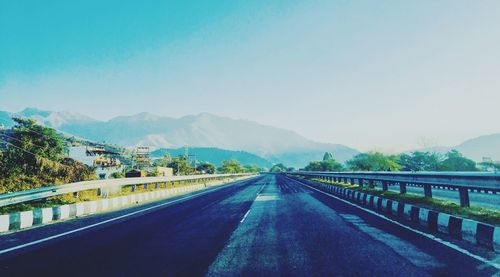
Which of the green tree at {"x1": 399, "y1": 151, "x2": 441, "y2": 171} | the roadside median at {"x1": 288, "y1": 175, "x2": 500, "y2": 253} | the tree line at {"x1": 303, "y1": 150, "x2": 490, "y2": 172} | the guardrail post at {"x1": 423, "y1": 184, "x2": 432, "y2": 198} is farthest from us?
the green tree at {"x1": 399, "y1": 151, "x2": 441, "y2": 171}

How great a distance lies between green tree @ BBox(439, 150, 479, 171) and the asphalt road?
85.4m

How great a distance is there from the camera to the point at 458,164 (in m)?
83.3

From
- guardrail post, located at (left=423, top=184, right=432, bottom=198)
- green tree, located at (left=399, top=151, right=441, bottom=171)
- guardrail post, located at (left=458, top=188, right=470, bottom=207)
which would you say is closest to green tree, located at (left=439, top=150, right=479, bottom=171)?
green tree, located at (left=399, top=151, right=441, bottom=171)

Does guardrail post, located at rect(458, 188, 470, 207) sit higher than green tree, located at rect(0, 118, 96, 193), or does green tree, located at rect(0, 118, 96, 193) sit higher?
green tree, located at rect(0, 118, 96, 193)

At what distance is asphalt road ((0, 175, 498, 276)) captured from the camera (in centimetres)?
514

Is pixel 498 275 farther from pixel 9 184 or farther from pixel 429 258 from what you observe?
pixel 9 184

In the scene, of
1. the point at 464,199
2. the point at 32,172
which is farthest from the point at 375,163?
the point at 464,199

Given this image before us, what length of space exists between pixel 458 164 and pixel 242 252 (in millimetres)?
92974

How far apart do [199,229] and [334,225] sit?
12.4 ft

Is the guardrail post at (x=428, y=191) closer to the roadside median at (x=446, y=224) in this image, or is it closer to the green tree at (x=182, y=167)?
the roadside median at (x=446, y=224)

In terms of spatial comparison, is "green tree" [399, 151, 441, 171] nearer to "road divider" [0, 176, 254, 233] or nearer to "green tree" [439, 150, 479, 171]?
"green tree" [439, 150, 479, 171]

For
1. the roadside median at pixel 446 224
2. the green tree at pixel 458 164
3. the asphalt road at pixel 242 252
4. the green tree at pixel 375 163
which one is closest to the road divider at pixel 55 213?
the asphalt road at pixel 242 252

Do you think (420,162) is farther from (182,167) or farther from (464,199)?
(464,199)

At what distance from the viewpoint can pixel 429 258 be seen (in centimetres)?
562
